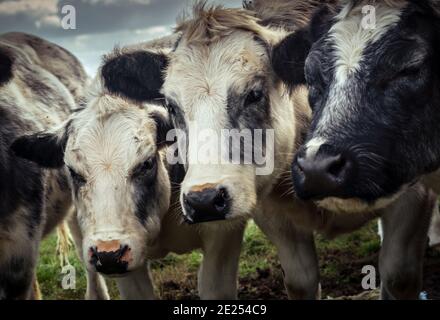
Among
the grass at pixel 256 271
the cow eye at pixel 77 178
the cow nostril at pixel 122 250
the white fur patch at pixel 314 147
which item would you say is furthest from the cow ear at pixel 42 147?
the white fur patch at pixel 314 147

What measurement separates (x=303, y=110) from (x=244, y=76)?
754mm

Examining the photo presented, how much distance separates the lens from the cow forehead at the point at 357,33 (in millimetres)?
4512

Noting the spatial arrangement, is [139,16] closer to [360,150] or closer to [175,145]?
[175,145]

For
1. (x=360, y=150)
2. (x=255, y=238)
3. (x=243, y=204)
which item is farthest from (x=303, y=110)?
(x=255, y=238)

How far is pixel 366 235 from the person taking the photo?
8.53m

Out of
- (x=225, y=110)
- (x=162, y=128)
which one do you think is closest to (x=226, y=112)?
(x=225, y=110)

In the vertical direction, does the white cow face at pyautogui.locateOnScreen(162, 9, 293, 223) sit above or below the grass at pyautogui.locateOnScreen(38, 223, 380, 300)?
above

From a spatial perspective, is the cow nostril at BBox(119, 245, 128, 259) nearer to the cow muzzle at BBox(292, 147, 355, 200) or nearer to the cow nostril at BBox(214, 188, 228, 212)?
the cow nostril at BBox(214, 188, 228, 212)

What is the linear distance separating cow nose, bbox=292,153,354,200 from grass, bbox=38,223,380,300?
9.79 feet

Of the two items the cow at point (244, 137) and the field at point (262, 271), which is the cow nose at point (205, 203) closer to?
the cow at point (244, 137)

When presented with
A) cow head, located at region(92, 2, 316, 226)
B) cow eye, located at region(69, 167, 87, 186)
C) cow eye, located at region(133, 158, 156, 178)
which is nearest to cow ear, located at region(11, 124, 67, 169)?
cow eye, located at region(69, 167, 87, 186)

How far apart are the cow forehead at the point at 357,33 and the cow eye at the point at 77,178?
1.83 metres

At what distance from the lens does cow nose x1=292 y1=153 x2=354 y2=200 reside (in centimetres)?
423

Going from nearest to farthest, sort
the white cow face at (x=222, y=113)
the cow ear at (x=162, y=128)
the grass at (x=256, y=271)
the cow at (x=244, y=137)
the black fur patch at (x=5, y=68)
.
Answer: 1. the white cow face at (x=222, y=113)
2. the cow at (x=244, y=137)
3. the cow ear at (x=162, y=128)
4. the black fur patch at (x=5, y=68)
5. the grass at (x=256, y=271)
